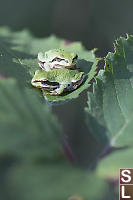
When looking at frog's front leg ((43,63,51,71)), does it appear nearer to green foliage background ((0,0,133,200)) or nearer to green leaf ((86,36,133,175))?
green foliage background ((0,0,133,200))

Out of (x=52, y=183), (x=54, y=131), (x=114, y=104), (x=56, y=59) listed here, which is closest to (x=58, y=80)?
(x=56, y=59)

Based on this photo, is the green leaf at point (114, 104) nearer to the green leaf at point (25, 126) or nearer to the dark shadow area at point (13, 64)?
the green leaf at point (25, 126)

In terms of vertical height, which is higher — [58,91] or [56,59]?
[56,59]

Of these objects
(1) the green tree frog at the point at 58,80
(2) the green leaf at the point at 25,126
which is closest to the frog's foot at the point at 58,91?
(1) the green tree frog at the point at 58,80

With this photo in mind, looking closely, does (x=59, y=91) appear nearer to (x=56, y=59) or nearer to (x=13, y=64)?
(x=13, y=64)

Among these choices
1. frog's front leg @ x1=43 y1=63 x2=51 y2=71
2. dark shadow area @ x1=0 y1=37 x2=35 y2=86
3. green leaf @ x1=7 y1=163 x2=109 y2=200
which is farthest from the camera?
frog's front leg @ x1=43 y1=63 x2=51 y2=71

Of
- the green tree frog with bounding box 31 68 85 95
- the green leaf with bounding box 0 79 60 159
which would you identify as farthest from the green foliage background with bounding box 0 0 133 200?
the green tree frog with bounding box 31 68 85 95
